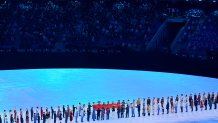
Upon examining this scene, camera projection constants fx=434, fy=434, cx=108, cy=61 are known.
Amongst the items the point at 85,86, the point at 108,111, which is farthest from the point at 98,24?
the point at 108,111

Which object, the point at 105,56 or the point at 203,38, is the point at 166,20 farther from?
the point at 105,56

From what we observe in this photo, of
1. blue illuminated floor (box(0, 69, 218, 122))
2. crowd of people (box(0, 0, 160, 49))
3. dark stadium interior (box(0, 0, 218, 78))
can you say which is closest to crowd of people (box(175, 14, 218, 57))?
dark stadium interior (box(0, 0, 218, 78))

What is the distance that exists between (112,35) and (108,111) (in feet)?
67.6

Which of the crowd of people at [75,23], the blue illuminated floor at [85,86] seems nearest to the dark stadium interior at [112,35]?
the crowd of people at [75,23]

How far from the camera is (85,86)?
31.3m

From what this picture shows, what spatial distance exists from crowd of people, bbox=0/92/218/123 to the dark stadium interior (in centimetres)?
922

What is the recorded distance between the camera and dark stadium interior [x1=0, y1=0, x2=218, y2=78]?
125ft

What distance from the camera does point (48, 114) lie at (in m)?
22.8

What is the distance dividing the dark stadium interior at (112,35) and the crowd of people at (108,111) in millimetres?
9224

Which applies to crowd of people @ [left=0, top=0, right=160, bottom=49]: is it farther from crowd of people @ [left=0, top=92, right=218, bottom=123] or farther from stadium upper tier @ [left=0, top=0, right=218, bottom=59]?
crowd of people @ [left=0, top=92, right=218, bottom=123]

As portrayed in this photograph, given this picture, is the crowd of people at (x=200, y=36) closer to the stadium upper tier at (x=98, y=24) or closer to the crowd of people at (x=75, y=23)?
the stadium upper tier at (x=98, y=24)

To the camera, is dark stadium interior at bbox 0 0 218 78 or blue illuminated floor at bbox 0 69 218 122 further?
dark stadium interior at bbox 0 0 218 78

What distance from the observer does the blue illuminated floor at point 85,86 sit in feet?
91.8

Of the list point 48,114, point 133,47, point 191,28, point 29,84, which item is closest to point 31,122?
point 48,114
